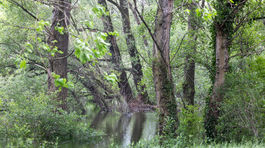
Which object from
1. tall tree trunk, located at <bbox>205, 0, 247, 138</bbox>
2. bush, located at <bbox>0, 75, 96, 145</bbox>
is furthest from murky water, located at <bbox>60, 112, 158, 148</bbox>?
tall tree trunk, located at <bbox>205, 0, 247, 138</bbox>

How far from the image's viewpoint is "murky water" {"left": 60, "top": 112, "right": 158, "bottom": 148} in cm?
1099

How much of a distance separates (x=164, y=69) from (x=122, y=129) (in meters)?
7.14

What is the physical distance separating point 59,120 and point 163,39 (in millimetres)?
4985

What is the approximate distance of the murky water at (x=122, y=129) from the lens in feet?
36.1

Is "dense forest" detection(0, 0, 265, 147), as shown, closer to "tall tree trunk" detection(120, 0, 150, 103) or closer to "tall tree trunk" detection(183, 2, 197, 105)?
"tall tree trunk" detection(183, 2, 197, 105)

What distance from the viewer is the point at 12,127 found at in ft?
28.6

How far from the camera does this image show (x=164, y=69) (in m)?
8.89

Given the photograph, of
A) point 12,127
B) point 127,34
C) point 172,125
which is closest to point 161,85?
point 172,125

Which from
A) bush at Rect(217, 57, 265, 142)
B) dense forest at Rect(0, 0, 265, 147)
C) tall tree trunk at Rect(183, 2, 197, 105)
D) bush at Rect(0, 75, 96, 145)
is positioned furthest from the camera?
tall tree trunk at Rect(183, 2, 197, 105)

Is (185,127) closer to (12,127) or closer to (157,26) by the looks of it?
(157,26)

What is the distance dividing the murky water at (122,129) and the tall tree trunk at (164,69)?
70 cm

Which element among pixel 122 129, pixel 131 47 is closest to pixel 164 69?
pixel 122 129

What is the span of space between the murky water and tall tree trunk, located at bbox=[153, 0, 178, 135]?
0.70 metres

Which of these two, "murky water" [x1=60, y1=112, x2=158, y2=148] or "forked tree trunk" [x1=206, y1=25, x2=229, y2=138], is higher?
"forked tree trunk" [x1=206, y1=25, x2=229, y2=138]
